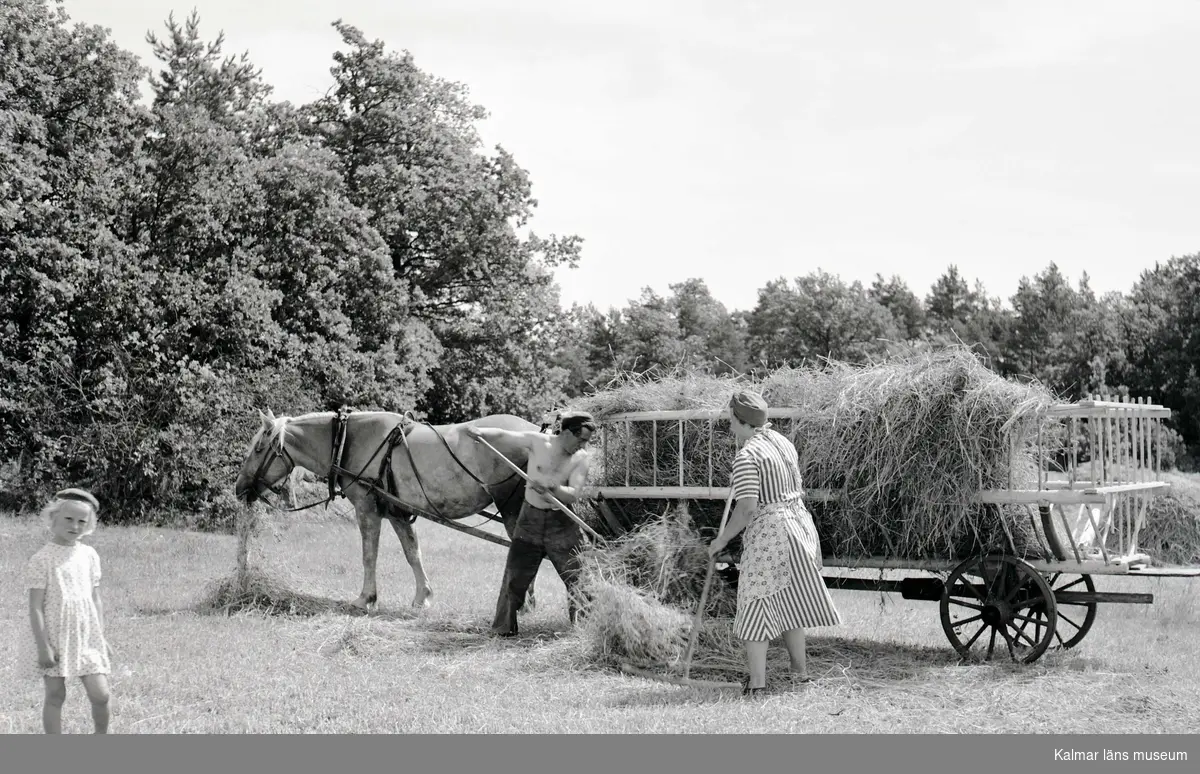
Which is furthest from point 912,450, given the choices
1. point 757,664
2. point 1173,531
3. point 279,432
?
point 1173,531

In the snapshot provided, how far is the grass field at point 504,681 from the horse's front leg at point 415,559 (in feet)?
0.66

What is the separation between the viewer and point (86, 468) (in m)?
19.5

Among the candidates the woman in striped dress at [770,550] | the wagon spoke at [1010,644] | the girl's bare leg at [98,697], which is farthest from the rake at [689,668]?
the girl's bare leg at [98,697]

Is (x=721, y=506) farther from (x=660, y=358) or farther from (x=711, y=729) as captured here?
(x=660, y=358)

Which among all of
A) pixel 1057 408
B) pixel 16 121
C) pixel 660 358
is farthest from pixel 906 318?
pixel 1057 408

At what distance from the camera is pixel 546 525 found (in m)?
9.32

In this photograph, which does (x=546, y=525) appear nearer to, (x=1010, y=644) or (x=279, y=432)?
(x=279, y=432)

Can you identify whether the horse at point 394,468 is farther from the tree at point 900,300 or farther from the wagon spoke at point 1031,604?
the tree at point 900,300

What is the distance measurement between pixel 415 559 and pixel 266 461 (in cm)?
179

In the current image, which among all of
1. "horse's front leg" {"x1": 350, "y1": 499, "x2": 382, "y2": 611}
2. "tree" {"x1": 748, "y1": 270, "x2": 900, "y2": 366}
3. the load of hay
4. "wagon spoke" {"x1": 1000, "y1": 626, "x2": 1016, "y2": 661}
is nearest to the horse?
"horse's front leg" {"x1": 350, "y1": 499, "x2": 382, "y2": 611}

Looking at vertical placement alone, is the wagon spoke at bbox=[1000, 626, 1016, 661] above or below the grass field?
above

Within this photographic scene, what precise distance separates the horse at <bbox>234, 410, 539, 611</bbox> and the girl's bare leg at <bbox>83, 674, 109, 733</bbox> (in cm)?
507

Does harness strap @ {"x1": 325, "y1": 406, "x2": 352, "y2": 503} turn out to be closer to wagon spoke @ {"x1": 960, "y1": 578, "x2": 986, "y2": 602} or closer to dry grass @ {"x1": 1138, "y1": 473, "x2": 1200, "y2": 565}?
wagon spoke @ {"x1": 960, "y1": 578, "x2": 986, "y2": 602}

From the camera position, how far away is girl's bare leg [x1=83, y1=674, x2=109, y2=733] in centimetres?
538
